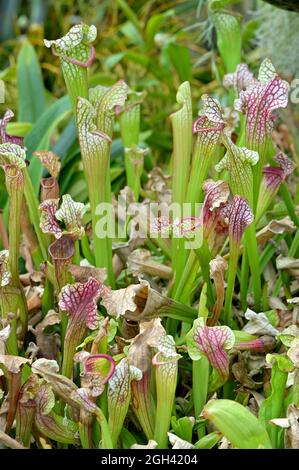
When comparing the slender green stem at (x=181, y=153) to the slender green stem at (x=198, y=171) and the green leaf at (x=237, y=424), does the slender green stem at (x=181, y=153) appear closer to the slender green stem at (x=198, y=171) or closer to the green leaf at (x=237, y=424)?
the slender green stem at (x=198, y=171)

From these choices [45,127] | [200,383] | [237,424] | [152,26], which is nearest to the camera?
[237,424]

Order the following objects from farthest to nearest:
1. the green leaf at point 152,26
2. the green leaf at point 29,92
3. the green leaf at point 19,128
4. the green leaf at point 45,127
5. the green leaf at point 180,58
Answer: the green leaf at point 152,26 < the green leaf at point 180,58 < the green leaf at point 29,92 < the green leaf at point 19,128 < the green leaf at point 45,127

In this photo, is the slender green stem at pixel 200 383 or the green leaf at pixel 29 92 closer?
the slender green stem at pixel 200 383

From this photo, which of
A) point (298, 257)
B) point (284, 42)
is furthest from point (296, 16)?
point (298, 257)

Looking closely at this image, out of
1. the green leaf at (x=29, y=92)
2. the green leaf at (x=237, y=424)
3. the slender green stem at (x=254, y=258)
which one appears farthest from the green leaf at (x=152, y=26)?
the green leaf at (x=237, y=424)

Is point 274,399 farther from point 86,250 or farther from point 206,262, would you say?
point 86,250

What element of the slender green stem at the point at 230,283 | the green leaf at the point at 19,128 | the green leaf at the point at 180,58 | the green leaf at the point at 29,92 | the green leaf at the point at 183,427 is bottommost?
the green leaf at the point at 183,427

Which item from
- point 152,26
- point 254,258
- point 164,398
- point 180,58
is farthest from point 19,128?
point 164,398

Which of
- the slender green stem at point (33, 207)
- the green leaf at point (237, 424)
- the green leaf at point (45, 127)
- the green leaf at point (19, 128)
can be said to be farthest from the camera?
the green leaf at point (19, 128)

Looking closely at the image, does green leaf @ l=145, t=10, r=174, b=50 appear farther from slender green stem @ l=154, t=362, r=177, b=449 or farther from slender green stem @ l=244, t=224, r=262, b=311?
slender green stem @ l=154, t=362, r=177, b=449

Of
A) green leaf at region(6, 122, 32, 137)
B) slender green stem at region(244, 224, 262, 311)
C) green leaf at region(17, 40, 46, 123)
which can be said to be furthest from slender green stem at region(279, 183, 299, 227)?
green leaf at region(17, 40, 46, 123)
